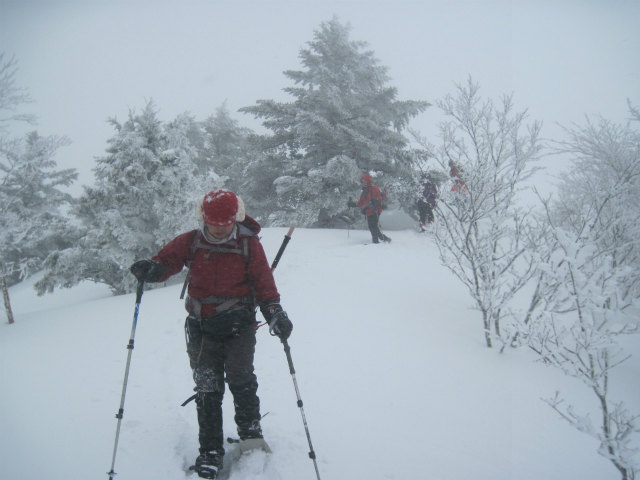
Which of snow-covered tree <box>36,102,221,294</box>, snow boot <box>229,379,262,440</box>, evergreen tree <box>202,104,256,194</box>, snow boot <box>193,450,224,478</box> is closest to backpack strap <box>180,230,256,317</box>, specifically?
snow boot <box>229,379,262,440</box>

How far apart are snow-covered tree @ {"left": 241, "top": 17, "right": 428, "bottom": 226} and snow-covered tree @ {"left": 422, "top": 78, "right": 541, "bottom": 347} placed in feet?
24.9

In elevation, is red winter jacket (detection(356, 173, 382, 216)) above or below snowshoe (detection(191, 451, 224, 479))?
above

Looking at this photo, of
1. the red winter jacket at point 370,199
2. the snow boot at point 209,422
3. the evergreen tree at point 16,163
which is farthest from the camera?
the red winter jacket at point 370,199

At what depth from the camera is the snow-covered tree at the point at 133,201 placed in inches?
383

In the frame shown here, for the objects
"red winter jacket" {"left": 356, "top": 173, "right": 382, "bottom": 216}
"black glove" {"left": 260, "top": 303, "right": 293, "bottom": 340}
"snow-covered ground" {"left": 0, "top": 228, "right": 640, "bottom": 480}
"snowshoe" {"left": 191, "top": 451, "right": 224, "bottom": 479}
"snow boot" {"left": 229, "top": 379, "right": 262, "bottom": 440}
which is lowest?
"snow-covered ground" {"left": 0, "top": 228, "right": 640, "bottom": 480}

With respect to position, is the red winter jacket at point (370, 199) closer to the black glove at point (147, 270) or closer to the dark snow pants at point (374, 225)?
the dark snow pants at point (374, 225)

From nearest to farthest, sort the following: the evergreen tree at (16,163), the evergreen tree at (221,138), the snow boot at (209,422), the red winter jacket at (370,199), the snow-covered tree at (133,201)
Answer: the snow boot at (209,422)
the evergreen tree at (16,163)
the snow-covered tree at (133,201)
the red winter jacket at (370,199)
the evergreen tree at (221,138)

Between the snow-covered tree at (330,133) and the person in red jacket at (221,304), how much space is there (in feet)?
33.8

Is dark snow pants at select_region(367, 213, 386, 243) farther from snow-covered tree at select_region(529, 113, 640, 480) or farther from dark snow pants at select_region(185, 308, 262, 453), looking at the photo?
dark snow pants at select_region(185, 308, 262, 453)

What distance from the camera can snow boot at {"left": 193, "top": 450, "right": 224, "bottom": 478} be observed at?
2.45m

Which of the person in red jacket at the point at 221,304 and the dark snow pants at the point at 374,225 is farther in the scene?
the dark snow pants at the point at 374,225

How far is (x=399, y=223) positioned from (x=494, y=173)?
419 inches

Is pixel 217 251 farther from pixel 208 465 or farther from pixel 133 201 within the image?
pixel 133 201

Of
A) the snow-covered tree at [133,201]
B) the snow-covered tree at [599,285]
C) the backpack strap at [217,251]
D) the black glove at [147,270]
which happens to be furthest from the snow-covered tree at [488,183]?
the snow-covered tree at [133,201]
